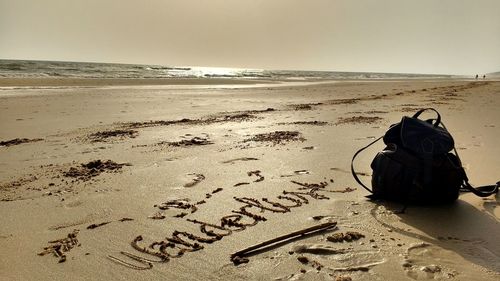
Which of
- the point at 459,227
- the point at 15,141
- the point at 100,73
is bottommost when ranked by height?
the point at 15,141

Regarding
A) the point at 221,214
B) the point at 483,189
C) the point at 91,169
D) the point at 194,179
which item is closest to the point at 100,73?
the point at 91,169

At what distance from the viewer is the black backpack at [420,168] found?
3117 mm

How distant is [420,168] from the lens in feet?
10.3

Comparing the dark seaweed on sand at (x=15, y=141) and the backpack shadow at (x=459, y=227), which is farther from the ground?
the backpack shadow at (x=459, y=227)

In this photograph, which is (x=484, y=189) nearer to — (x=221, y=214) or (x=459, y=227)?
(x=459, y=227)

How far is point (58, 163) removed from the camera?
4.98m

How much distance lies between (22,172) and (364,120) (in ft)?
21.7

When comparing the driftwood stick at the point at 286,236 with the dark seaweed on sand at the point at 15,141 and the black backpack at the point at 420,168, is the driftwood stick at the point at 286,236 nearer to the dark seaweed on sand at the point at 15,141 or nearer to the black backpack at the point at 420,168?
the black backpack at the point at 420,168

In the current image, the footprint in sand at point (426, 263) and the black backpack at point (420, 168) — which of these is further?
the black backpack at point (420, 168)

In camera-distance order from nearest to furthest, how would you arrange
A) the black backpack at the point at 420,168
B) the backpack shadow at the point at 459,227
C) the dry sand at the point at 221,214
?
the dry sand at the point at 221,214, the backpack shadow at the point at 459,227, the black backpack at the point at 420,168

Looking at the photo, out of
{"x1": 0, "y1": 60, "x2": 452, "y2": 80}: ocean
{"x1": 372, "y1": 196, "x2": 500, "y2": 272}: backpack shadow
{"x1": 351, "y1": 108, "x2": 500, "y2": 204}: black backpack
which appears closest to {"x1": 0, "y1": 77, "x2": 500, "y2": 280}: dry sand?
{"x1": 372, "y1": 196, "x2": 500, "y2": 272}: backpack shadow

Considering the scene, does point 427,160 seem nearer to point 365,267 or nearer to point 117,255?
point 365,267

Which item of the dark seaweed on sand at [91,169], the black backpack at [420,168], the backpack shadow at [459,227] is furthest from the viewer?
the dark seaweed on sand at [91,169]

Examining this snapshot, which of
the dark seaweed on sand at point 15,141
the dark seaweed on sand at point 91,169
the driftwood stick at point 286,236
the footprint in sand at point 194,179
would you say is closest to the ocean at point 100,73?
the dark seaweed on sand at point 15,141
